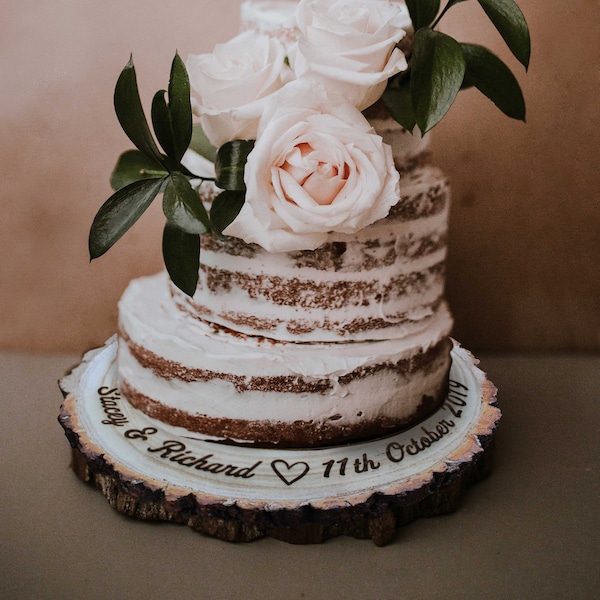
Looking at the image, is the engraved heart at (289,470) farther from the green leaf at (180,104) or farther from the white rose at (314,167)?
the green leaf at (180,104)

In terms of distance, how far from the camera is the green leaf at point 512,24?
96cm

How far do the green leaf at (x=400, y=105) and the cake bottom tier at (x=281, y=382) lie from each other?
0.33m

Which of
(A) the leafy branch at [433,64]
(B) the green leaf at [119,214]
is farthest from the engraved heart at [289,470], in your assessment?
(A) the leafy branch at [433,64]

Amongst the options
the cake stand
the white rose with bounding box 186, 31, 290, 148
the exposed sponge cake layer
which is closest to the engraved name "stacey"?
the cake stand

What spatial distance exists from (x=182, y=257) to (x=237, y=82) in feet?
0.85

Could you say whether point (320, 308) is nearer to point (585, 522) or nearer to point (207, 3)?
point (585, 522)

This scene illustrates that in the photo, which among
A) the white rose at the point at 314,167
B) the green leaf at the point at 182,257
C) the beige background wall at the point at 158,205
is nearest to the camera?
the white rose at the point at 314,167

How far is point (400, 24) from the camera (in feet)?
3.43

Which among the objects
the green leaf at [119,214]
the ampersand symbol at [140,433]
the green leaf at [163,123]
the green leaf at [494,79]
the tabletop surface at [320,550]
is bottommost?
the tabletop surface at [320,550]

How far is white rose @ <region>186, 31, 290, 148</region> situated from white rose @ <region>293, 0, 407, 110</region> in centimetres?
5

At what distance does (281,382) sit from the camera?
3.45 ft

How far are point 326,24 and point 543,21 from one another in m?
0.89

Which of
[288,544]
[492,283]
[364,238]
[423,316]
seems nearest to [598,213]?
[492,283]

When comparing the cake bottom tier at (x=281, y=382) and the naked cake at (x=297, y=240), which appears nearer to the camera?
the naked cake at (x=297, y=240)
